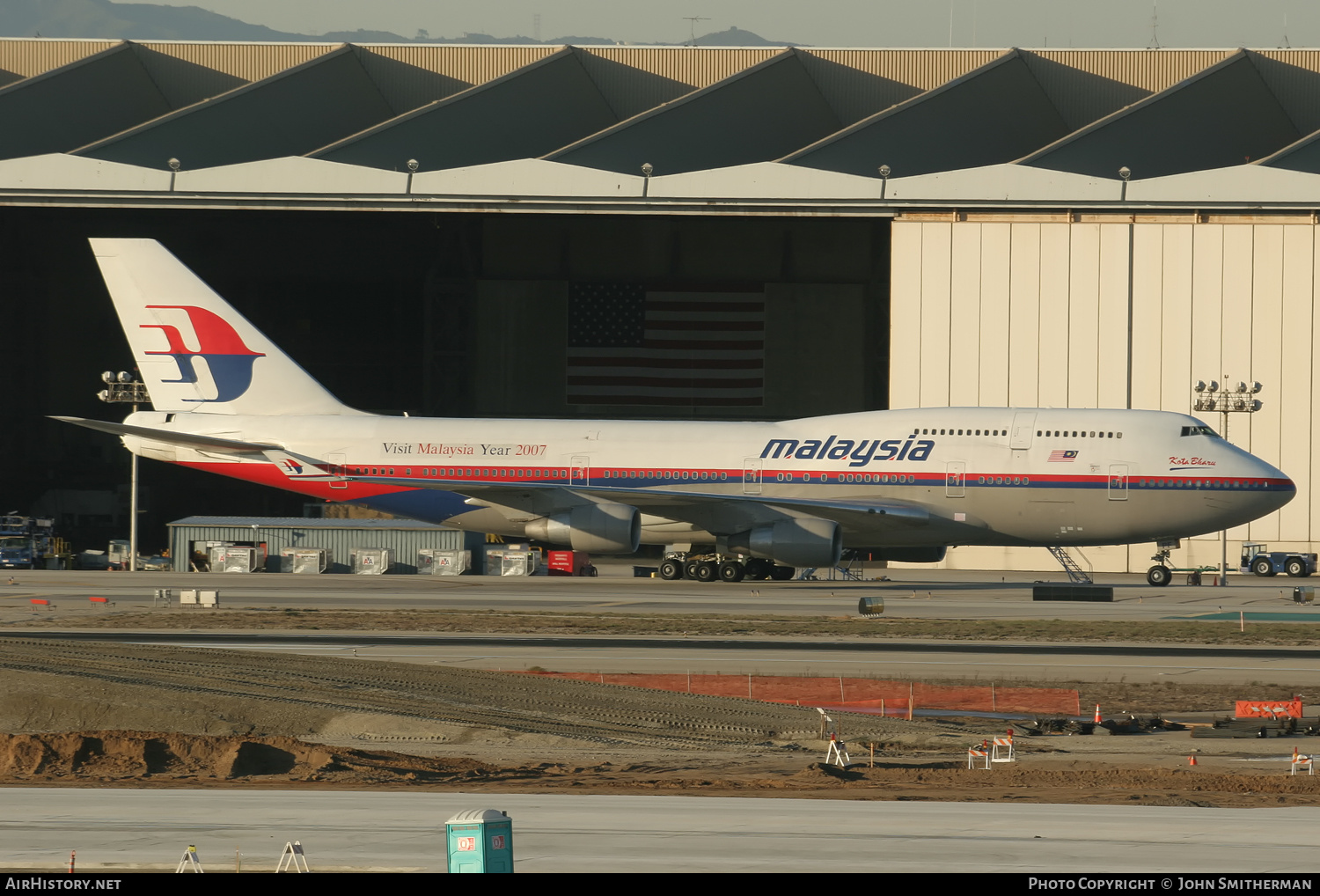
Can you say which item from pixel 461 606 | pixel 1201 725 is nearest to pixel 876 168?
pixel 461 606

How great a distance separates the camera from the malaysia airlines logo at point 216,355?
155 feet

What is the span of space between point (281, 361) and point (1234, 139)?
41510 mm

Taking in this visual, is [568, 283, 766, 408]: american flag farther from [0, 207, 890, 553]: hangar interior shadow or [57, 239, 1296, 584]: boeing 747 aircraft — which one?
[57, 239, 1296, 584]: boeing 747 aircraft

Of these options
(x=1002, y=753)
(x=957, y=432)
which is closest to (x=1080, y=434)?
(x=957, y=432)

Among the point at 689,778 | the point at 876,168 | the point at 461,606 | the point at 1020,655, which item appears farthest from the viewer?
the point at 876,168

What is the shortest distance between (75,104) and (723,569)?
126ft

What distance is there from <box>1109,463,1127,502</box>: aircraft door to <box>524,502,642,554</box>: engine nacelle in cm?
1433

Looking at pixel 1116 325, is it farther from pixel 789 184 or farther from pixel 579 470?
pixel 579 470

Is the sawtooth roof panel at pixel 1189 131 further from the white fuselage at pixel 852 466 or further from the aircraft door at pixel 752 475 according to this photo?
the aircraft door at pixel 752 475

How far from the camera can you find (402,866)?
37.7 feet

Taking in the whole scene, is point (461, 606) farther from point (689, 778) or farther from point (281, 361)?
point (689, 778)


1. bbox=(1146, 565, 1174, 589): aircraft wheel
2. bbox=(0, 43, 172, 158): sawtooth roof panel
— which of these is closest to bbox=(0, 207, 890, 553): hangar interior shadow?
bbox=(0, 43, 172, 158): sawtooth roof panel

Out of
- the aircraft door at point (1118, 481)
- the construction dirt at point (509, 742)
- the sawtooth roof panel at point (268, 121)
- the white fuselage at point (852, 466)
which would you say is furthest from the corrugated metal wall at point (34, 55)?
the aircraft door at point (1118, 481)

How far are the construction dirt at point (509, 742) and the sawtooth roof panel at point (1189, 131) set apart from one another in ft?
125
